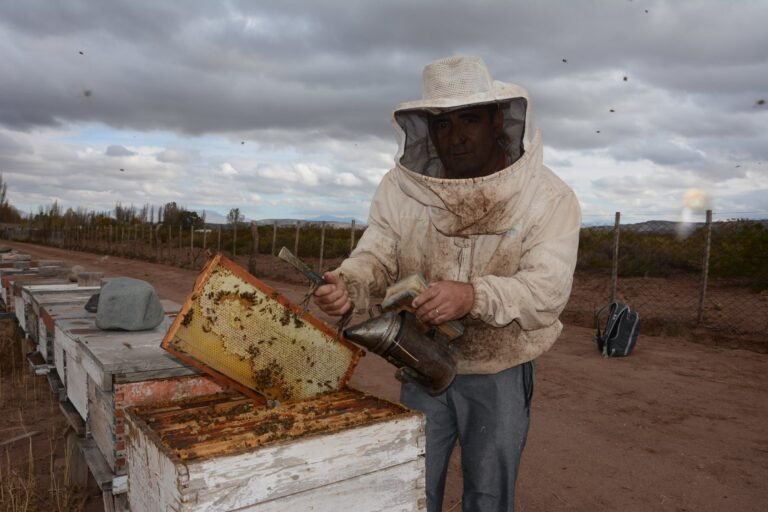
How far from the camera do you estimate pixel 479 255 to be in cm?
235

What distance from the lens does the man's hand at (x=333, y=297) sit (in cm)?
221

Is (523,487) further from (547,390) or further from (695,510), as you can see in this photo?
(547,390)

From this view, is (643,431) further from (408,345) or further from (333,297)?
(333,297)

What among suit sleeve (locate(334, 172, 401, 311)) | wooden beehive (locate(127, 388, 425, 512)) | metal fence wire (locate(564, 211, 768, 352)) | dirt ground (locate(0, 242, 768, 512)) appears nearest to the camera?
wooden beehive (locate(127, 388, 425, 512))

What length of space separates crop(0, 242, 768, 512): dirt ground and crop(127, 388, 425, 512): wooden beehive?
243 centimetres

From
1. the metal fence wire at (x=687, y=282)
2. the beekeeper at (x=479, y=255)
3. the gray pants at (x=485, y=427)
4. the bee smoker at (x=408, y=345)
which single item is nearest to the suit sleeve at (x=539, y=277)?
the beekeeper at (x=479, y=255)

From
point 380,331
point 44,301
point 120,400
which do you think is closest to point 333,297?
point 380,331

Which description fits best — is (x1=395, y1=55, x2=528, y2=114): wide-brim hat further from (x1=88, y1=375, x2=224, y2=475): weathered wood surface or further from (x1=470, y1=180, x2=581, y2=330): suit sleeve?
(x1=88, y1=375, x2=224, y2=475): weathered wood surface

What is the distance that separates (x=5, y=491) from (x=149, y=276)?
16924 millimetres

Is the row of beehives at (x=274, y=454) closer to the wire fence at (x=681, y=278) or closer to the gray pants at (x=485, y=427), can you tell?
the gray pants at (x=485, y=427)

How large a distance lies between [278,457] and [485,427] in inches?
42.2

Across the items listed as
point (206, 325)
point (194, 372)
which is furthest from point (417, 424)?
point (194, 372)

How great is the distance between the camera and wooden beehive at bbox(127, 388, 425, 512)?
1.52 meters

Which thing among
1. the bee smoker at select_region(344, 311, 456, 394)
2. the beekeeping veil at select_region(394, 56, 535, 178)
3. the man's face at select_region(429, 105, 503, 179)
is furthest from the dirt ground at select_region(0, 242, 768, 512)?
the beekeeping veil at select_region(394, 56, 535, 178)
